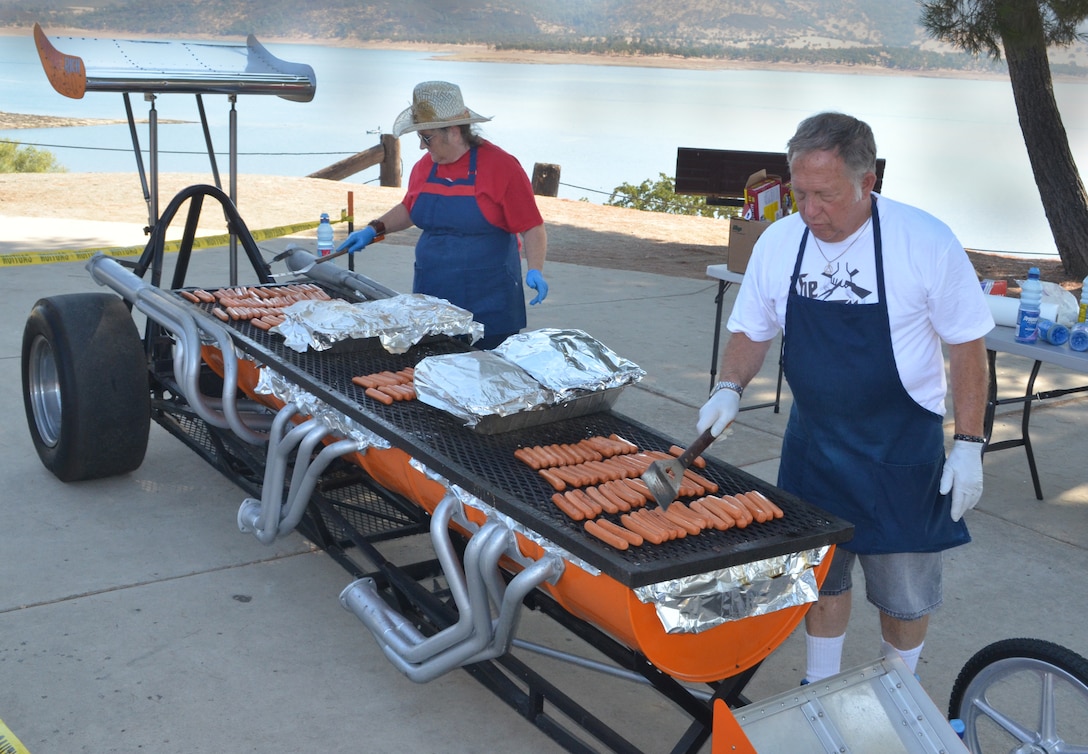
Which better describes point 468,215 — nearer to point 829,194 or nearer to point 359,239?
point 359,239

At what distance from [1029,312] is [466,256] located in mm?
2458

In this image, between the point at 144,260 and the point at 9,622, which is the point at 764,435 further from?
the point at 9,622

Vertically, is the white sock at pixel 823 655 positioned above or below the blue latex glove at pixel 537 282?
below

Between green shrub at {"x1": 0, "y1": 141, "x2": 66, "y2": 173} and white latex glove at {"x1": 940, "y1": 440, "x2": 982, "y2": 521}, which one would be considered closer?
white latex glove at {"x1": 940, "y1": 440, "x2": 982, "y2": 521}

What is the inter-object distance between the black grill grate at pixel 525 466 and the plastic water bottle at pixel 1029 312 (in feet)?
7.32

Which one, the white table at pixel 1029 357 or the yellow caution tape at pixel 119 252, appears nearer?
the white table at pixel 1029 357

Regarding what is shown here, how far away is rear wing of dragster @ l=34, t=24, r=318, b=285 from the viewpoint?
14.9 feet

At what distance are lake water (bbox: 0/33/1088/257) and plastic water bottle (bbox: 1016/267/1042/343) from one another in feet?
15.2

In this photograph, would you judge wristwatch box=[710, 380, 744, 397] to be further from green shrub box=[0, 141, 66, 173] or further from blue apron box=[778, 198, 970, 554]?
green shrub box=[0, 141, 66, 173]

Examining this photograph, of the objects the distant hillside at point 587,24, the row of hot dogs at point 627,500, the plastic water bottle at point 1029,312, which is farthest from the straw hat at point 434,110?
the distant hillside at point 587,24

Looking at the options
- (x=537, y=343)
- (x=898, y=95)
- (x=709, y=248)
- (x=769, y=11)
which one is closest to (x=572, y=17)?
(x=769, y=11)

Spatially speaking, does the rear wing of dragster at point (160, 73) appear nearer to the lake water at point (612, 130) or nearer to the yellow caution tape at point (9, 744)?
the lake water at point (612, 130)

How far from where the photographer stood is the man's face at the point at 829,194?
2512mm

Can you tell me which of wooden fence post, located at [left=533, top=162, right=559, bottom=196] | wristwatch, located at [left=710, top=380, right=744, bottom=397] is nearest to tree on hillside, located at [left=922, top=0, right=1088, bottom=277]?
wooden fence post, located at [left=533, top=162, right=559, bottom=196]
